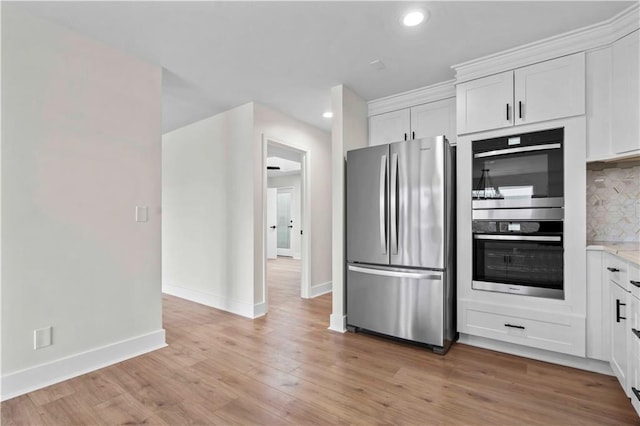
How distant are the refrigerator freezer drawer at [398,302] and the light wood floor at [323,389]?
0.17m

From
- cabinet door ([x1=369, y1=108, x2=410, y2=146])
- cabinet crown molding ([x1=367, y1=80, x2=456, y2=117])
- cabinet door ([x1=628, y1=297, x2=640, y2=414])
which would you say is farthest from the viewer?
cabinet door ([x1=369, y1=108, x2=410, y2=146])

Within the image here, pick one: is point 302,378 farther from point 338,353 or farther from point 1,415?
point 1,415

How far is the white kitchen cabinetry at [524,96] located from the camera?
2.36 m

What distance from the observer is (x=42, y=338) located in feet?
7.00

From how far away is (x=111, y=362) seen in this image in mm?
2461

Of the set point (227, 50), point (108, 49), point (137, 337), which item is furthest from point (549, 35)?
point (137, 337)

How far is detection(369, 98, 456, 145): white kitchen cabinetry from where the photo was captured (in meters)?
3.18

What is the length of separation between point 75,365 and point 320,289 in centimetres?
306

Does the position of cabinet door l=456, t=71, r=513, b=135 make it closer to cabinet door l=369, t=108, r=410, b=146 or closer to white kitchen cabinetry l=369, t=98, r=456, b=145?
white kitchen cabinetry l=369, t=98, r=456, b=145

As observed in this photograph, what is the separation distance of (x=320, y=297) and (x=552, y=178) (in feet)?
10.6

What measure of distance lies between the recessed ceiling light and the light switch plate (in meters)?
2.61

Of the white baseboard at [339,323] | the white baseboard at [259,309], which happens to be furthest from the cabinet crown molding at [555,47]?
the white baseboard at [259,309]

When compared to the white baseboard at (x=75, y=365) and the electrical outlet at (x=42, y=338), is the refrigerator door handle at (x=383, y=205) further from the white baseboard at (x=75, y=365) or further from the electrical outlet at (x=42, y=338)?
the electrical outlet at (x=42, y=338)

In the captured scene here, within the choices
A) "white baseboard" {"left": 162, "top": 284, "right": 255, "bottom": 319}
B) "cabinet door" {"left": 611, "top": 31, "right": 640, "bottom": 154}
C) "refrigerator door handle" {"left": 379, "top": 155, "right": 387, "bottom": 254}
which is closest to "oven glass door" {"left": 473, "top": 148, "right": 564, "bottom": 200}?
"cabinet door" {"left": 611, "top": 31, "right": 640, "bottom": 154}
